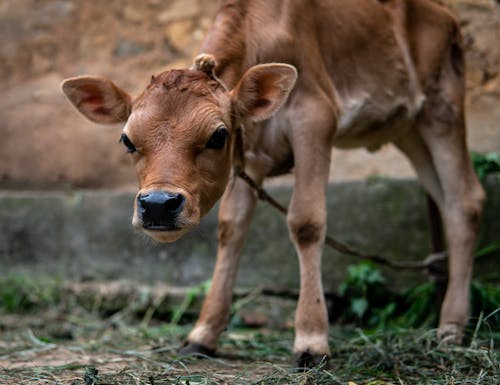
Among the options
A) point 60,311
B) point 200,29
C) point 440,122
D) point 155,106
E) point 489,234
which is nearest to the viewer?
point 155,106

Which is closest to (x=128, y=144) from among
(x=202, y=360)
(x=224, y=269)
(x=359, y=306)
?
(x=224, y=269)

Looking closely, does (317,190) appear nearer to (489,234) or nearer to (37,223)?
(489,234)

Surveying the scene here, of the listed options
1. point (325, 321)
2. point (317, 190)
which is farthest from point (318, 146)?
point (325, 321)

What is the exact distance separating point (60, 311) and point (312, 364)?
2935mm

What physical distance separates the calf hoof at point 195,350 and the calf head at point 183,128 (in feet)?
3.19

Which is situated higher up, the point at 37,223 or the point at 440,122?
the point at 440,122

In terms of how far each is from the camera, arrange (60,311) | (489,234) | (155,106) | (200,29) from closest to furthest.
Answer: (155,106), (489,234), (60,311), (200,29)

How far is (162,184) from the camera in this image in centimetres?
303

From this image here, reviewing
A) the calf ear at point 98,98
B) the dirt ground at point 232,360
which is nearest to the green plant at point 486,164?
the dirt ground at point 232,360

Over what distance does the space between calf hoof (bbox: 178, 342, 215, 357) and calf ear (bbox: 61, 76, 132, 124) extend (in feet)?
4.18

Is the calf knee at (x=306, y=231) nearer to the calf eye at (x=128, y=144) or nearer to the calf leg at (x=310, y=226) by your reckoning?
the calf leg at (x=310, y=226)

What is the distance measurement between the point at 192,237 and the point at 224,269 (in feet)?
5.89

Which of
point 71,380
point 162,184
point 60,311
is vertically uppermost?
point 162,184

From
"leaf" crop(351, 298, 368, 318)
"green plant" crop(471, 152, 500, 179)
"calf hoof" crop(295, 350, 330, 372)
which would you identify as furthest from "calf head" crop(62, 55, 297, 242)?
"green plant" crop(471, 152, 500, 179)
